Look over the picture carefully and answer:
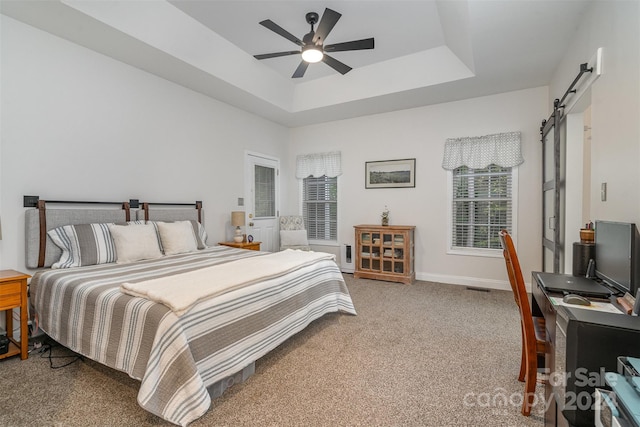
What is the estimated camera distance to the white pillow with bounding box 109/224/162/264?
2.90 metres

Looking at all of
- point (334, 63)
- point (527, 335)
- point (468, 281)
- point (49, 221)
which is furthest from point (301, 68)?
point (468, 281)

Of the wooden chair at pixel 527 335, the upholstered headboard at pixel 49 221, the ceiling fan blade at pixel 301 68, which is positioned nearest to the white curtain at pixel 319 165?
the ceiling fan blade at pixel 301 68

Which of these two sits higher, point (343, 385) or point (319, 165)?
point (319, 165)

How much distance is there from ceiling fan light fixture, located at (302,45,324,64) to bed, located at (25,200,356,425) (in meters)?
2.02

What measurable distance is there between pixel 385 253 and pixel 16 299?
4.27 metres

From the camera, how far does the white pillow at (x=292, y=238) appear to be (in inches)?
210

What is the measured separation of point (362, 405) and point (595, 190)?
224cm

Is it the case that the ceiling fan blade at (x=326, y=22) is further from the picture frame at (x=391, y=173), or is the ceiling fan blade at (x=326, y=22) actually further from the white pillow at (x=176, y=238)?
the picture frame at (x=391, y=173)

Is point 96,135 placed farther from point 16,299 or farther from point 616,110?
point 616,110

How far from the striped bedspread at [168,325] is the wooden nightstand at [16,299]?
106mm

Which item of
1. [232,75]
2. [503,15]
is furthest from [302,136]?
[503,15]

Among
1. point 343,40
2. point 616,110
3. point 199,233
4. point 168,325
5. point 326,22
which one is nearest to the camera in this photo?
point 168,325

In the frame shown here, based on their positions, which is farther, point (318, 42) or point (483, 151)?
point (483, 151)

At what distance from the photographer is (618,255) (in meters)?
1.67
